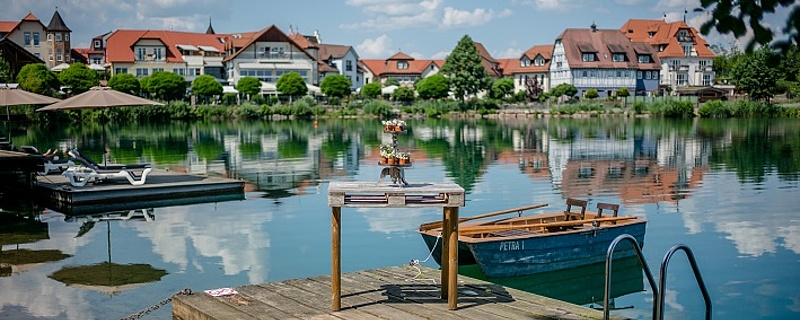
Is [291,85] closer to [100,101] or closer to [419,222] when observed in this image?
[100,101]

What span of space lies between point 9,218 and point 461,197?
1643cm

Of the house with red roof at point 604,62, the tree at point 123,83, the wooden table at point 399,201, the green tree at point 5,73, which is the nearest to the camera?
the wooden table at point 399,201

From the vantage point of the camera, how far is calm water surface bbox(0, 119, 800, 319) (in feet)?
44.7

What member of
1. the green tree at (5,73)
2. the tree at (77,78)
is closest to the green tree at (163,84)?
the tree at (77,78)

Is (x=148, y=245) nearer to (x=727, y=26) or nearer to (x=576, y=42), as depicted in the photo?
(x=727, y=26)

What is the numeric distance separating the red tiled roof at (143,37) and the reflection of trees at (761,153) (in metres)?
64.4

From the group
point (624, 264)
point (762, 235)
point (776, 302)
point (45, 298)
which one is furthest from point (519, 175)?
point (45, 298)

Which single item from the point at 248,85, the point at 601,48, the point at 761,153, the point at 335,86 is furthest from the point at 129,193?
the point at 601,48

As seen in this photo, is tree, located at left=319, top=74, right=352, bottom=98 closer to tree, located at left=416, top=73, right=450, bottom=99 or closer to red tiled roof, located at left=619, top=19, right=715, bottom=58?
tree, located at left=416, top=73, right=450, bottom=99

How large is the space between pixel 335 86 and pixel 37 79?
31.9m

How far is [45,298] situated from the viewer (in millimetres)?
12852

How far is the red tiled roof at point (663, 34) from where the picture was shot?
374 ft

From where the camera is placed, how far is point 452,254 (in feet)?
29.0

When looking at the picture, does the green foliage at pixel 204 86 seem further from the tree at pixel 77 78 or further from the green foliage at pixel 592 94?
the green foliage at pixel 592 94
